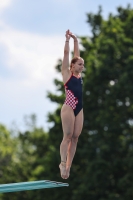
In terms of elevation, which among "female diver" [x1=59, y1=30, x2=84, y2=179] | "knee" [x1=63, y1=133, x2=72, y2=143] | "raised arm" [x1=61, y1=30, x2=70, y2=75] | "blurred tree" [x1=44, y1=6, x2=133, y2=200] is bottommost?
"knee" [x1=63, y1=133, x2=72, y2=143]

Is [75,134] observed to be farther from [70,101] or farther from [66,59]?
[66,59]

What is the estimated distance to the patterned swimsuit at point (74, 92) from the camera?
37.3ft

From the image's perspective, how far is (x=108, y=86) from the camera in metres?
32.2

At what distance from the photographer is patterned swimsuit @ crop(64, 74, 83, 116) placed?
11375 mm

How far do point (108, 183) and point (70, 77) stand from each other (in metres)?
20.5

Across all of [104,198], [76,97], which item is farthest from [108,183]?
[76,97]

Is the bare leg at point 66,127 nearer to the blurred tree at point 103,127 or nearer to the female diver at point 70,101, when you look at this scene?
the female diver at point 70,101

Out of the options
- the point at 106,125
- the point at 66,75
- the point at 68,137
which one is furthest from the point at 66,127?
the point at 106,125

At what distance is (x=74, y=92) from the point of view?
11.4 m

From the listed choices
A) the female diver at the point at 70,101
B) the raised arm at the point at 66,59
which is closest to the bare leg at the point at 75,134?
the female diver at the point at 70,101

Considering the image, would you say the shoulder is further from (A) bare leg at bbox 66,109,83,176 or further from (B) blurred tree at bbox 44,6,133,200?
(B) blurred tree at bbox 44,6,133,200

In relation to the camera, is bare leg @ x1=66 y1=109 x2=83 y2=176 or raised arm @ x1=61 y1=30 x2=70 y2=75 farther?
bare leg @ x1=66 y1=109 x2=83 y2=176

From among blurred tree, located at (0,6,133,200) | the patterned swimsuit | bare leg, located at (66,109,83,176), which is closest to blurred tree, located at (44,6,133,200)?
blurred tree, located at (0,6,133,200)

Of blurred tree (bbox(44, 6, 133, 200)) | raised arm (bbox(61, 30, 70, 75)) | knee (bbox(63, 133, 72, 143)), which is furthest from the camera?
Result: blurred tree (bbox(44, 6, 133, 200))
